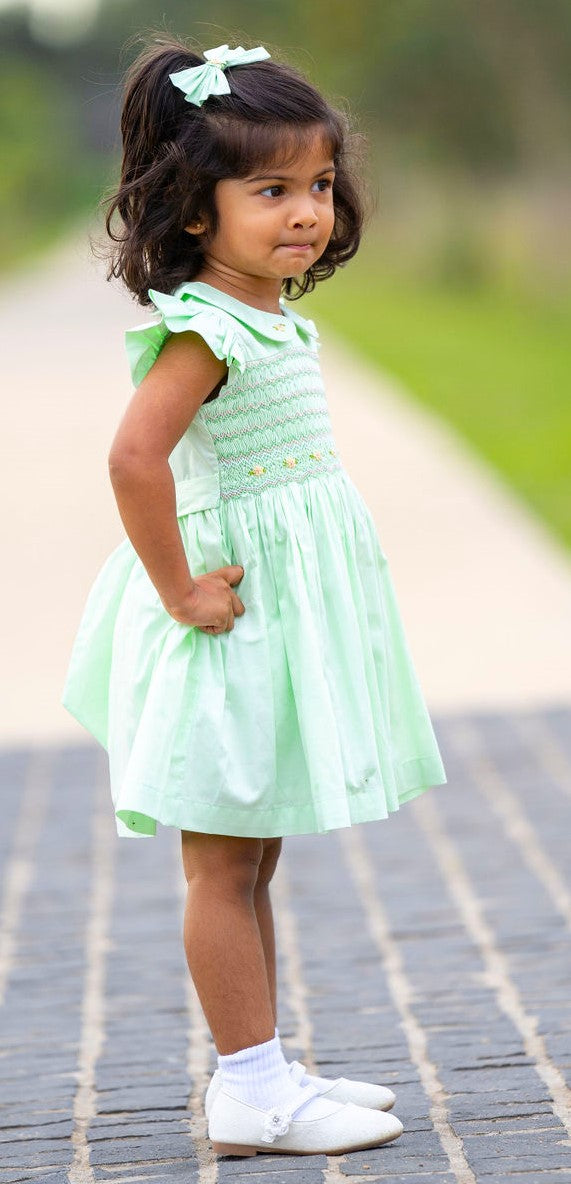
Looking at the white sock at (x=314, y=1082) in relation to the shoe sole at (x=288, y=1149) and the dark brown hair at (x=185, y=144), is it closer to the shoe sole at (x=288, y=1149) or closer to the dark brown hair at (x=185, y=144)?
the shoe sole at (x=288, y=1149)

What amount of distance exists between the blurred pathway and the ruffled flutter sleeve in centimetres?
17

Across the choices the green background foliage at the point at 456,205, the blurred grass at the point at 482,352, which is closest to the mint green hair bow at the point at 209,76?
the blurred grass at the point at 482,352

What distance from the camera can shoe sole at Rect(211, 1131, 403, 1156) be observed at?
2.60 metres

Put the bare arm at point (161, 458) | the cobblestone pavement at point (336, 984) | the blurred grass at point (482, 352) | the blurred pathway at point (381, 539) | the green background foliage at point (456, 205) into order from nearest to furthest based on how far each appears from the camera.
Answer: the bare arm at point (161, 458) < the cobblestone pavement at point (336, 984) < the blurred pathway at point (381, 539) < the blurred grass at point (482, 352) < the green background foliage at point (456, 205)

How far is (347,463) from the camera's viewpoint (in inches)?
460

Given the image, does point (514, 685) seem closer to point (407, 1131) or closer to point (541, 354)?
point (407, 1131)

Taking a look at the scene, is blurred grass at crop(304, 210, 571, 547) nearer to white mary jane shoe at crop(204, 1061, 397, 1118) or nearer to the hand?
white mary jane shoe at crop(204, 1061, 397, 1118)

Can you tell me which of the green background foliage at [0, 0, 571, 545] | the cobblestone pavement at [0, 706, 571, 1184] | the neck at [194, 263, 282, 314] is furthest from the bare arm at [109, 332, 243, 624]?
the green background foliage at [0, 0, 571, 545]

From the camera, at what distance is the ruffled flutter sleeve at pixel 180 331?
97.7 inches

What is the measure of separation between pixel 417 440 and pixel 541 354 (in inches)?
284

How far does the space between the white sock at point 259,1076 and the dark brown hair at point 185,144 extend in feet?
3.65

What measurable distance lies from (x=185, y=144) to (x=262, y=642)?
2.36ft

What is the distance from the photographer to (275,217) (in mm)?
2559

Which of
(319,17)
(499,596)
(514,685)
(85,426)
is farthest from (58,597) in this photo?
(319,17)
